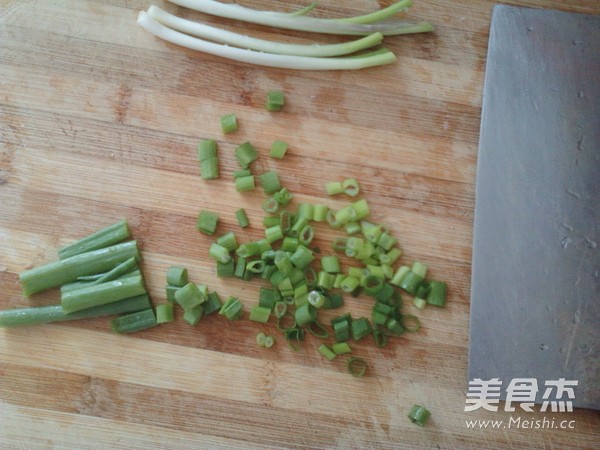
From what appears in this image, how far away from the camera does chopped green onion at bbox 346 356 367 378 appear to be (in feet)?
8.21

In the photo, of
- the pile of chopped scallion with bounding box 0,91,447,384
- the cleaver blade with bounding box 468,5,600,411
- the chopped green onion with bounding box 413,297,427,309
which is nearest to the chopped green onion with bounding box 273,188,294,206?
the pile of chopped scallion with bounding box 0,91,447,384

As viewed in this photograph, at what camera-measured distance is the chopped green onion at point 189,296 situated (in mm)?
2451

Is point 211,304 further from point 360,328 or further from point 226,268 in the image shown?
point 360,328

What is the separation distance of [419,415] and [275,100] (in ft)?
4.59

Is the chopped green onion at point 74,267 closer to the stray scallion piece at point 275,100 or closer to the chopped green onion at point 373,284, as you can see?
the stray scallion piece at point 275,100

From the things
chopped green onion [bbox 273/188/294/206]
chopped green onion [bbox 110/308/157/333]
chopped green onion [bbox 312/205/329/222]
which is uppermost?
chopped green onion [bbox 273/188/294/206]

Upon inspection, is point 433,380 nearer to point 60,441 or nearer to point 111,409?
point 111,409

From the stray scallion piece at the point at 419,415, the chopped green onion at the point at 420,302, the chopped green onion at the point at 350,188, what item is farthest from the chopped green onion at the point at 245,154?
the stray scallion piece at the point at 419,415

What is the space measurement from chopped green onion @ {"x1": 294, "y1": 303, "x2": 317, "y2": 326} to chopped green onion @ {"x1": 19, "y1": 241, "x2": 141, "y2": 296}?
69 cm

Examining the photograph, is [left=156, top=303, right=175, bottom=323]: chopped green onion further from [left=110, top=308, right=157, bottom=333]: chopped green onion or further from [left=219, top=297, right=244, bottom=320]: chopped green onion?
[left=219, top=297, right=244, bottom=320]: chopped green onion

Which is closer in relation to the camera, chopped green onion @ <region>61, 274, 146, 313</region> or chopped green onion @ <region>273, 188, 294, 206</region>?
chopped green onion @ <region>61, 274, 146, 313</region>

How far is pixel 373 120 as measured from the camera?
2.60 m

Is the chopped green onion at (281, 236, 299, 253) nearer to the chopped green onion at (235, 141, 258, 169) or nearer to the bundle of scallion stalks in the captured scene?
the chopped green onion at (235, 141, 258, 169)

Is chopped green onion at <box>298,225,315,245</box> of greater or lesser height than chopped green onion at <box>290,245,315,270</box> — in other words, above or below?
above
